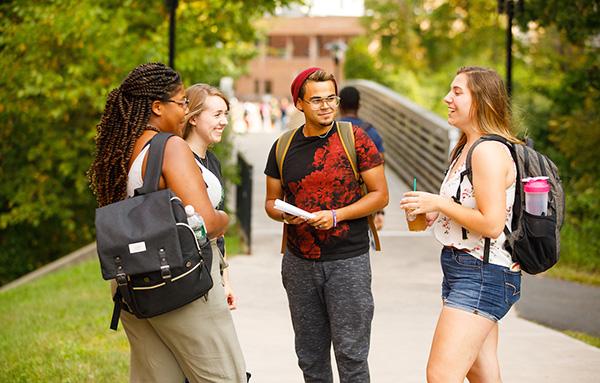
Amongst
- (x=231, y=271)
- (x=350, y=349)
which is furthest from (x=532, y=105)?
(x=350, y=349)

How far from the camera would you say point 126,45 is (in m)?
Result: 14.0

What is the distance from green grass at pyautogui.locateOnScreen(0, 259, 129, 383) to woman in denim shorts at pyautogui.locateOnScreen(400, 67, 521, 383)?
282 cm

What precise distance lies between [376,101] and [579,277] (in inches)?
487

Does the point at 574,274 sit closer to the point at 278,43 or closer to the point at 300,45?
the point at 300,45

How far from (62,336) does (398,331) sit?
265 cm

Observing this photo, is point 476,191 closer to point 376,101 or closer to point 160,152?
point 160,152

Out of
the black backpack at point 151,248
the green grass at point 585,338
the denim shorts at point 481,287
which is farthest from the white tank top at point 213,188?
the green grass at point 585,338

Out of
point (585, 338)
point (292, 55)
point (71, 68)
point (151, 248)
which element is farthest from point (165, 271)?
point (292, 55)

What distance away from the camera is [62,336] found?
784 cm

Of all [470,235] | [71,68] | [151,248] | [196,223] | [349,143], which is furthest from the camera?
[71,68]

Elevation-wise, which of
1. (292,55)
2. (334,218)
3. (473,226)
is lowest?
(292,55)

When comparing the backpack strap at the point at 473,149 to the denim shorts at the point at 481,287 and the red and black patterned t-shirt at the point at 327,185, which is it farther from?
the red and black patterned t-shirt at the point at 327,185

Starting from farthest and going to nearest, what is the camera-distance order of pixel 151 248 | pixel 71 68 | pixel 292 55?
1. pixel 292 55
2. pixel 71 68
3. pixel 151 248

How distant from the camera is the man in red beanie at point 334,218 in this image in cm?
473
